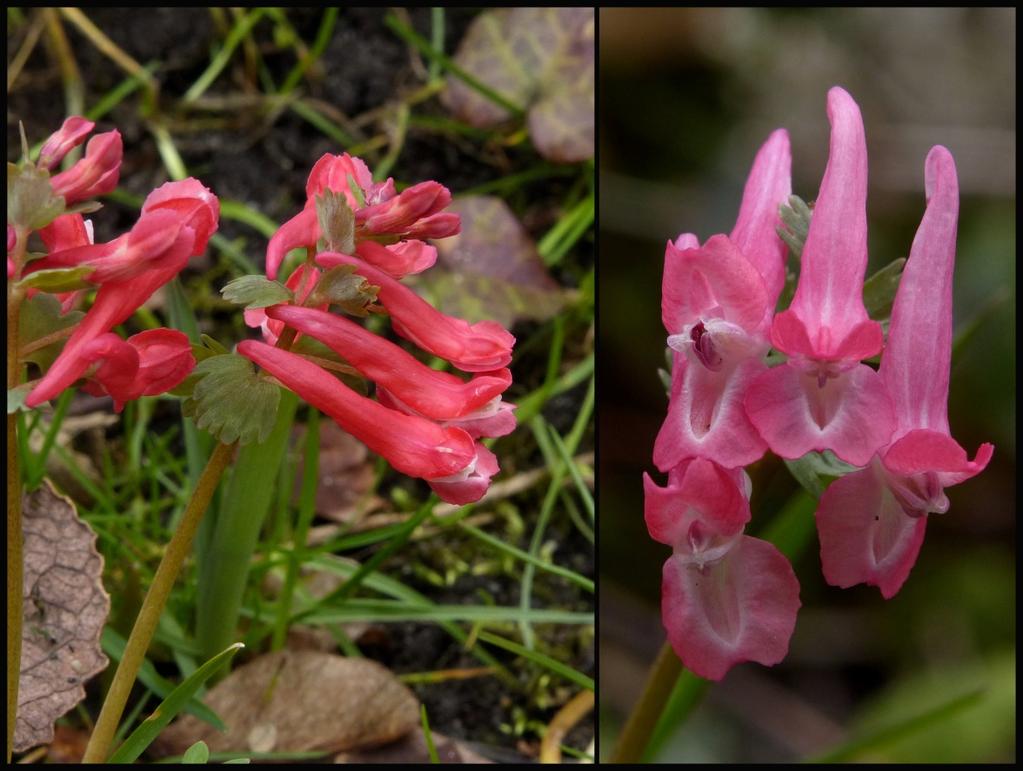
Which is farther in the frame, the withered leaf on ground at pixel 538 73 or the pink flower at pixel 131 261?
the withered leaf on ground at pixel 538 73

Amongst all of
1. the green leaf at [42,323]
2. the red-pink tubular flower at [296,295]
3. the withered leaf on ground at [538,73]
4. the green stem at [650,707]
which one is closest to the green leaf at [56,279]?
the green leaf at [42,323]

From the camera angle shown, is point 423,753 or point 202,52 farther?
point 202,52

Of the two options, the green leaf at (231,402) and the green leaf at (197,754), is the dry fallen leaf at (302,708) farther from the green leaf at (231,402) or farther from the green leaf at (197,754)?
the green leaf at (231,402)

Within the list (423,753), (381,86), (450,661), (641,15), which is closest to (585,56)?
(641,15)

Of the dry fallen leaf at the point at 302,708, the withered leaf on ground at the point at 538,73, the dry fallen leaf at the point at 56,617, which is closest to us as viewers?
the dry fallen leaf at the point at 56,617

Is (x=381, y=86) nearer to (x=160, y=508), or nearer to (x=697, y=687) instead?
(x=160, y=508)

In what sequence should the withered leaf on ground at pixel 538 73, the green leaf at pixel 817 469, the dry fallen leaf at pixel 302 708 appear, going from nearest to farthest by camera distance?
the green leaf at pixel 817 469, the dry fallen leaf at pixel 302 708, the withered leaf on ground at pixel 538 73

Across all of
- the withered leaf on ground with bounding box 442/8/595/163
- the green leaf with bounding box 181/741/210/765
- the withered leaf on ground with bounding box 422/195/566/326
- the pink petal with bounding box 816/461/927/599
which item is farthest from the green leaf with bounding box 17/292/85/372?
the withered leaf on ground with bounding box 442/8/595/163

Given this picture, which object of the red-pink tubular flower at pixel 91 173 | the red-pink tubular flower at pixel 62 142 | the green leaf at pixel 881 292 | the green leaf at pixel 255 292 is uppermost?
the red-pink tubular flower at pixel 62 142

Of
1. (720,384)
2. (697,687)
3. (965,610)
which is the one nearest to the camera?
(720,384)
